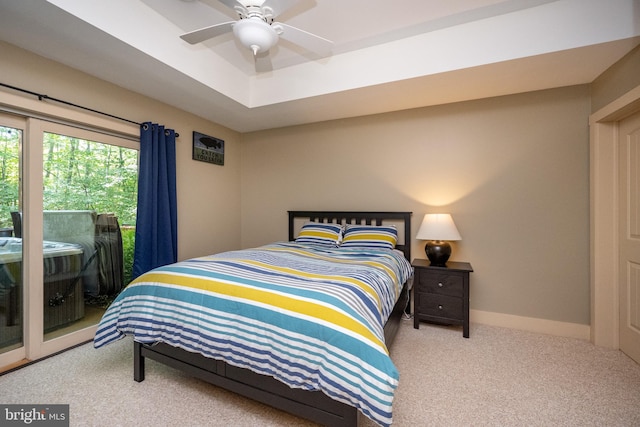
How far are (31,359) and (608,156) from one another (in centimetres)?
509

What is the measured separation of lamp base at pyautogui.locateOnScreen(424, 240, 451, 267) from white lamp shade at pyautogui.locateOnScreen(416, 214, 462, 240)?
0.14 meters

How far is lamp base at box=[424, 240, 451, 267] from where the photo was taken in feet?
9.43

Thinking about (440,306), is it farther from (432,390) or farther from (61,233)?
(61,233)

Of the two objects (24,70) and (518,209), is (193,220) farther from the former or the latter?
(518,209)

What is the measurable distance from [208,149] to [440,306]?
341 centimetres

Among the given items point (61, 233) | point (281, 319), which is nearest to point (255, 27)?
point (281, 319)

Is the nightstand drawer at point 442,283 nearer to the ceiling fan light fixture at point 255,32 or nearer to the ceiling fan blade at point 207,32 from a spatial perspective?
the ceiling fan light fixture at point 255,32

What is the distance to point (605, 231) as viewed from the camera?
2.47 m

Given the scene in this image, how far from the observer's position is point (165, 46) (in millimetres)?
2340

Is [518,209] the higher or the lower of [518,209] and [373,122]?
the lower

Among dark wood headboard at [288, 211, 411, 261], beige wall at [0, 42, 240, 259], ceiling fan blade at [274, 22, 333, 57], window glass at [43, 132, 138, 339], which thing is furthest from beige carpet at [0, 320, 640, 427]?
ceiling fan blade at [274, 22, 333, 57]

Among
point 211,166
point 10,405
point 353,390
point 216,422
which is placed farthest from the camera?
point 211,166

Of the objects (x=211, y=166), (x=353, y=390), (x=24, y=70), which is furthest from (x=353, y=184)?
(x=24, y=70)

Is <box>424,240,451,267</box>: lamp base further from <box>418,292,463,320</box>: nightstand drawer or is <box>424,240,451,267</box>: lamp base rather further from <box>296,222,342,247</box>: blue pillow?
<box>296,222,342,247</box>: blue pillow
